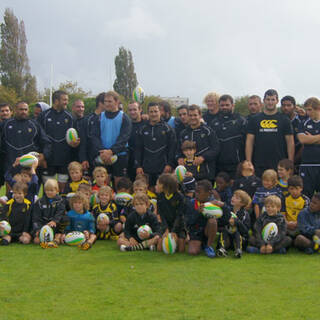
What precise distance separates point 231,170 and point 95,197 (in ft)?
8.12

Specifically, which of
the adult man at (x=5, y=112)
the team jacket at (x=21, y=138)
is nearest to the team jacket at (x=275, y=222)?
the team jacket at (x=21, y=138)

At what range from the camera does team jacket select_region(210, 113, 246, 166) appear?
745cm

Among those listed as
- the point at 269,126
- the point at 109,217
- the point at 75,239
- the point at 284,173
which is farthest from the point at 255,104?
the point at 75,239

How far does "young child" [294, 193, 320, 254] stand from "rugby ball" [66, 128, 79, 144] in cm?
421

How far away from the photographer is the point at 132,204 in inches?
269

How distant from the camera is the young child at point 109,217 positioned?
6863 millimetres

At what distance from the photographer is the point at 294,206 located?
645 centimetres

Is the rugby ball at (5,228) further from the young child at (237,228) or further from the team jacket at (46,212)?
the young child at (237,228)

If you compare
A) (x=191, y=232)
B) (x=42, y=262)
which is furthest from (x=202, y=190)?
(x=42, y=262)

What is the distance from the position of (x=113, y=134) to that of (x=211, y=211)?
9.21ft

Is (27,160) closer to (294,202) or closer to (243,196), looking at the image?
(243,196)

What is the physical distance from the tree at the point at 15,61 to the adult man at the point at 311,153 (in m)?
47.9

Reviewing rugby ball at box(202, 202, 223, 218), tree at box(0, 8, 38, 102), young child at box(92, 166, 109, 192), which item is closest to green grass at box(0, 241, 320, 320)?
rugby ball at box(202, 202, 223, 218)

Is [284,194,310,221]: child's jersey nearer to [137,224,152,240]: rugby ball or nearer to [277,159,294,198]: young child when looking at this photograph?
[277,159,294,198]: young child
